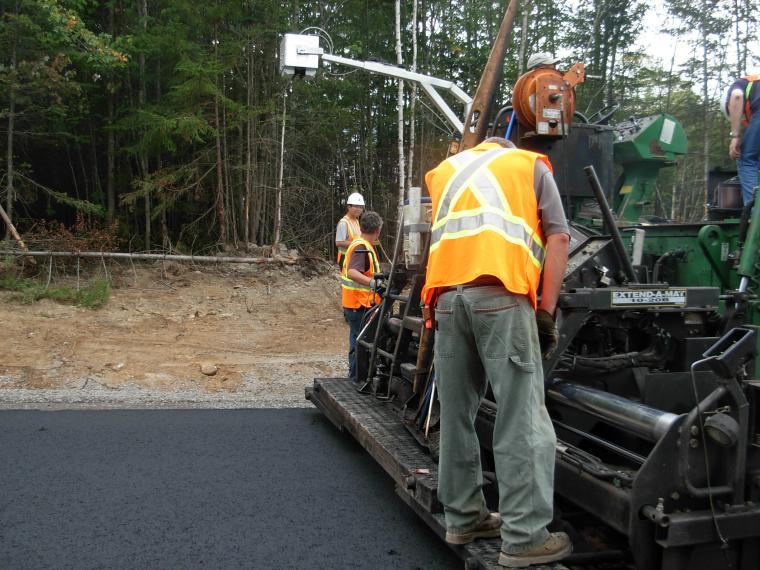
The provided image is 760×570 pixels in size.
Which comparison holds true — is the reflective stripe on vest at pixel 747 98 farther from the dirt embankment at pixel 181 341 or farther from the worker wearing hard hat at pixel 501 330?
the dirt embankment at pixel 181 341

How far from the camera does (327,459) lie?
480 cm

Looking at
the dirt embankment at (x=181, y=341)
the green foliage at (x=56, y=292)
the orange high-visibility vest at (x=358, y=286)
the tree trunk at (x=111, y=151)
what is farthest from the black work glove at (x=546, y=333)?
the tree trunk at (x=111, y=151)

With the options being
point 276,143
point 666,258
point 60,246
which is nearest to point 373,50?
point 276,143

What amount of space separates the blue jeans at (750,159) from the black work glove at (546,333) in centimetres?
264

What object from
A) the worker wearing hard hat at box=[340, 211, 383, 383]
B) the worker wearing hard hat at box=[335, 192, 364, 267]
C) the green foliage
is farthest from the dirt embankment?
the worker wearing hard hat at box=[335, 192, 364, 267]

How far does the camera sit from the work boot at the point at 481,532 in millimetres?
2947

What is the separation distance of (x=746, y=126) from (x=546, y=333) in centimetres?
324

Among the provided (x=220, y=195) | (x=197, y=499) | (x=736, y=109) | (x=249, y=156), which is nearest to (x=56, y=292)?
(x=220, y=195)

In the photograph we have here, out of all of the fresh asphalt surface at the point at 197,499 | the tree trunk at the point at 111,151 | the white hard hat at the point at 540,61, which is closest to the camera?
the fresh asphalt surface at the point at 197,499

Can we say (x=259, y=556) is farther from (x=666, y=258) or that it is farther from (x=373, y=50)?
(x=373, y=50)

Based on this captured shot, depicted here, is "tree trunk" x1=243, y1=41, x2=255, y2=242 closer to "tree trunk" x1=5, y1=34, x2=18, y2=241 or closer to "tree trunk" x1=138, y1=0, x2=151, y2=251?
"tree trunk" x1=138, y1=0, x2=151, y2=251

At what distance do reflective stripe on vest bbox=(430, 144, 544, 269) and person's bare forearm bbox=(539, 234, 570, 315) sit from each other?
47 millimetres

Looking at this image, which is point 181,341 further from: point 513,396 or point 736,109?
point 513,396

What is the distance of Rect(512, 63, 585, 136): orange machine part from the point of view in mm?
4258
